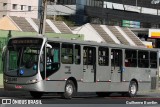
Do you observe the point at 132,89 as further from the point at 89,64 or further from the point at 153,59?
the point at 89,64

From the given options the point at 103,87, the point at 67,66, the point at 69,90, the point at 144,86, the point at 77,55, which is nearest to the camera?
the point at 67,66

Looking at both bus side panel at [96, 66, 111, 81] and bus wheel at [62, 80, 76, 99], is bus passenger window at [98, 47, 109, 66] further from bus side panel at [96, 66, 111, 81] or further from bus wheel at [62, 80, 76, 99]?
bus wheel at [62, 80, 76, 99]

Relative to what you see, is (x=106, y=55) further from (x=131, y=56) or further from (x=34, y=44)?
(x=34, y=44)

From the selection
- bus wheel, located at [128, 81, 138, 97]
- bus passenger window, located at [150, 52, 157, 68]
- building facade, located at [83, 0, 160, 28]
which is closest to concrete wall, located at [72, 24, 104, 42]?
bus passenger window, located at [150, 52, 157, 68]

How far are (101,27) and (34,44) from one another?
Answer: 158 feet

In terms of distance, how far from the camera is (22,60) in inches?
912

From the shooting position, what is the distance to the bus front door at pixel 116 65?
1089 inches

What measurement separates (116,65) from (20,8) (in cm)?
7419

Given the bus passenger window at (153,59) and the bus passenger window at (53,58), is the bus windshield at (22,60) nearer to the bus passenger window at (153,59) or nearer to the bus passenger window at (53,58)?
the bus passenger window at (53,58)

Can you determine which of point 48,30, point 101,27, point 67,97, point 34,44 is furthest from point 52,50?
point 101,27

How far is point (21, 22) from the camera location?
50781mm

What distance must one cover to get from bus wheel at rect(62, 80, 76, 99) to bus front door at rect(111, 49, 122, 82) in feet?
11.9

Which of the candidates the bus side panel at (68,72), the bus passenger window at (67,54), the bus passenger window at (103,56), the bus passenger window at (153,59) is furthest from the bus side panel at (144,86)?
the bus passenger window at (67,54)

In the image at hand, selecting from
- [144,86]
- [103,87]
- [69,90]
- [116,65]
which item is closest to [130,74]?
Answer: [116,65]
